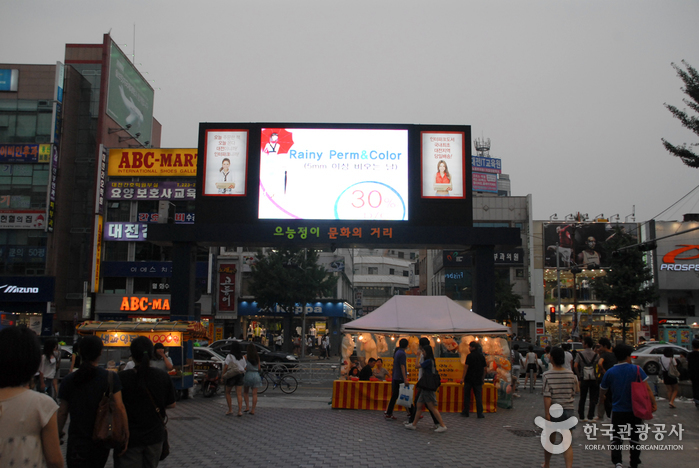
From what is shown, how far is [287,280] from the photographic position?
4053cm

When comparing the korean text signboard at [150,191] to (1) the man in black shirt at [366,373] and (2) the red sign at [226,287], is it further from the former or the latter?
(1) the man in black shirt at [366,373]

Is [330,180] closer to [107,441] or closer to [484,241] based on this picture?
[484,241]

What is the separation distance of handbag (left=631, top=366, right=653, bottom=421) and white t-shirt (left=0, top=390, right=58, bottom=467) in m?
6.68

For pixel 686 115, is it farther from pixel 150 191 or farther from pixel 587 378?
pixel 150 191

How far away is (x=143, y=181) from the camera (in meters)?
41.4

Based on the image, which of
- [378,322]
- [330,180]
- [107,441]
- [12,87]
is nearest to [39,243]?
[12,87]

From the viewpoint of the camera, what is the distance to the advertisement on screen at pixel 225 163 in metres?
20.0

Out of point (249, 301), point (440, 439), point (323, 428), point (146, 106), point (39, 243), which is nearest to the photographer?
point (440, 439)

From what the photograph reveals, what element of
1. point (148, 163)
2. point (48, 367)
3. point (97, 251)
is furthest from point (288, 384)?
point (148, 163)

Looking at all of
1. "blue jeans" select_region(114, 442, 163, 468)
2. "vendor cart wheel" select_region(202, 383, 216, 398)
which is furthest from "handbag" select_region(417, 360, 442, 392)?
"vendor cart wheel" select_region(202, 383, 216, 398)

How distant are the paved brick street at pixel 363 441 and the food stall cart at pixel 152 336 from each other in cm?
202

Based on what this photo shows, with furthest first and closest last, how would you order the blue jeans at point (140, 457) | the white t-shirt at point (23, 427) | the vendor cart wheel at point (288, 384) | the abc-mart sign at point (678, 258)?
the abc-mart sign at point (678, 258) → the vendor cart wheel at point (288, 384) → the blue jeans at point (140, 457) → the white t-shirt at point (23, 427)

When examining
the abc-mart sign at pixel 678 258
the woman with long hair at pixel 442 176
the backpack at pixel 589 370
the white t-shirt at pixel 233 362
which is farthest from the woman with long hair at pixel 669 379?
the abc-mart sign at pixel 678 258

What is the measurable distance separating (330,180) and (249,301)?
27.7m
